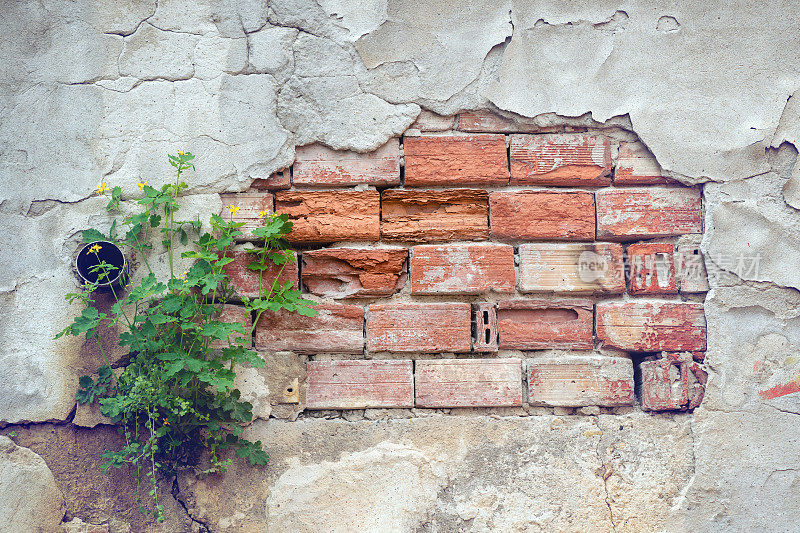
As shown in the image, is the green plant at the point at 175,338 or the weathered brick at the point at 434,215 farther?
the weathered brick at the point at 434,215

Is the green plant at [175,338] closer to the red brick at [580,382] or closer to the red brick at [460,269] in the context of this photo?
the red brick at [460,269]

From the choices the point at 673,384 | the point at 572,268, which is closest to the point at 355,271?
the point at 572,268

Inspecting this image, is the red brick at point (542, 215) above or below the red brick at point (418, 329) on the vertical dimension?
above

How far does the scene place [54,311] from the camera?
1.41m

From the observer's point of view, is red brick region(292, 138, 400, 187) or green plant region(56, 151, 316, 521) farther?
red brick region(292, 138, 400, 187)

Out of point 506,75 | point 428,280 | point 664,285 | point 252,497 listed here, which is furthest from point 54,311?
point 664,285

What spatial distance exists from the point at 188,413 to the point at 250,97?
91cm

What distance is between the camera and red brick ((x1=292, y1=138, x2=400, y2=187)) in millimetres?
1478

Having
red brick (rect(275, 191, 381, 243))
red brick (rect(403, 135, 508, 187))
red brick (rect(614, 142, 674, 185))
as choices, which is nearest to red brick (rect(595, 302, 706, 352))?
red brick (rect(614, 142, 674, 185))

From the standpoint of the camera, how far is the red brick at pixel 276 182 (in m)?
1.47

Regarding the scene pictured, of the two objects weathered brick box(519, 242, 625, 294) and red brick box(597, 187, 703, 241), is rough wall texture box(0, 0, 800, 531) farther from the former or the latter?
weathered brick box(519, 242, 625, 294)

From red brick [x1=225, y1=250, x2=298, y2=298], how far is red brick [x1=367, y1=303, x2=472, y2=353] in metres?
0.27

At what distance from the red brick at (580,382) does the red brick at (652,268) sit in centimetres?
24

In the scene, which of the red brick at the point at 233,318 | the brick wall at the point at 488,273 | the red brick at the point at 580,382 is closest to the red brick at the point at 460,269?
the brick wall at the point at 488,273
